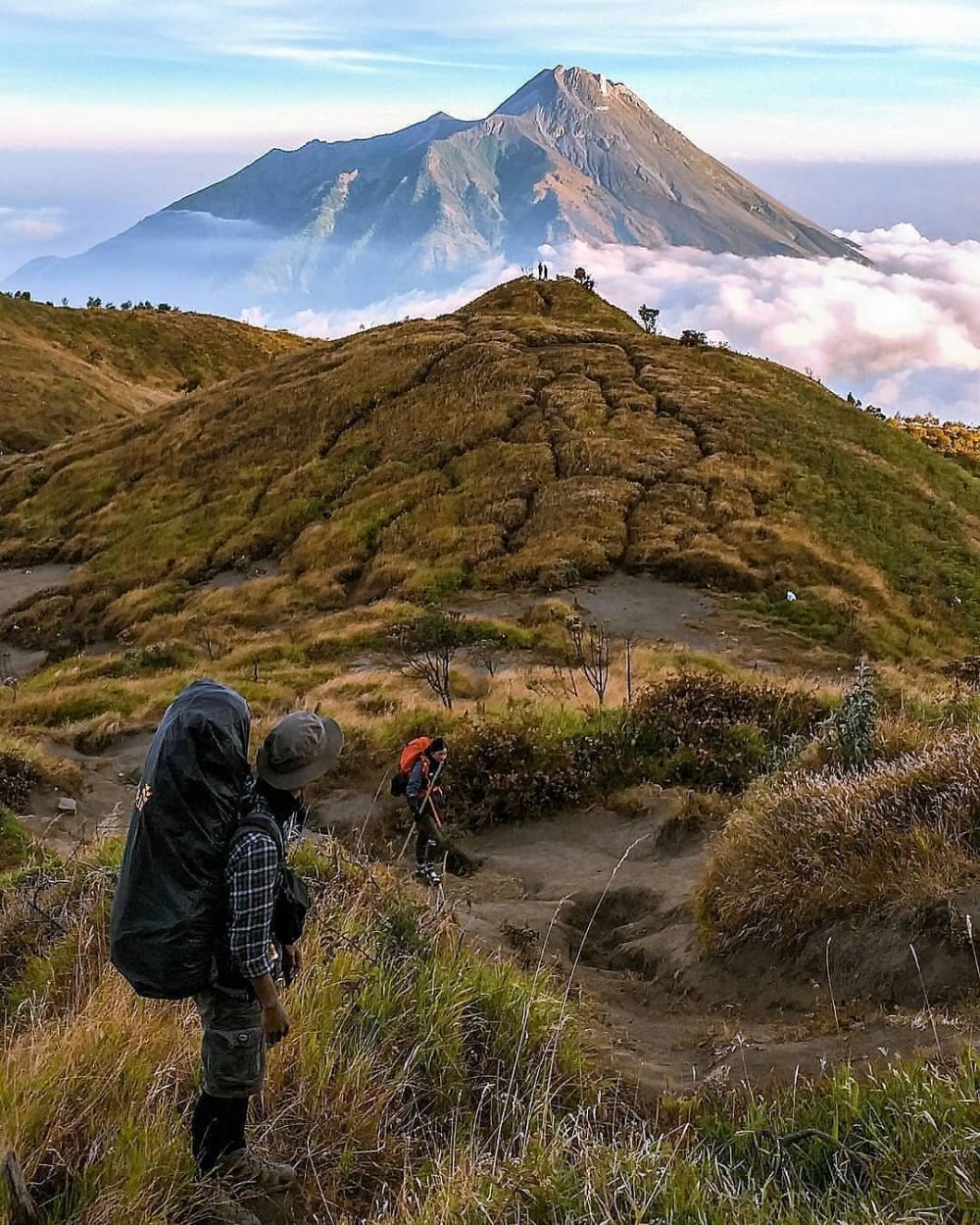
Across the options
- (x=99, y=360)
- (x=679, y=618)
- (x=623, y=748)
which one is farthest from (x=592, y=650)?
(x=99, y=360)

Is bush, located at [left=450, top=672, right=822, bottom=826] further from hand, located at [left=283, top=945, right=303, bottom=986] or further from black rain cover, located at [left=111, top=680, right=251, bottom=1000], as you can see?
black rain cover, located at [left=111, top=680, right=251, bottom=1000]

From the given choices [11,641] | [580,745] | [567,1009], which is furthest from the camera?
[11,641]

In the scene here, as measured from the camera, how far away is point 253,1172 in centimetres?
358

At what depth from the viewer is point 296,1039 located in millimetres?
4207

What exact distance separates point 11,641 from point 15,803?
1839 cm

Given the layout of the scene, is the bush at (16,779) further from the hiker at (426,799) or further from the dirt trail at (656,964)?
the dirt trail at (656,964)

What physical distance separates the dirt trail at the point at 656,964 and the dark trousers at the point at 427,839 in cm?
43

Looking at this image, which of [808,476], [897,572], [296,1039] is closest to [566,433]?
[808,476]

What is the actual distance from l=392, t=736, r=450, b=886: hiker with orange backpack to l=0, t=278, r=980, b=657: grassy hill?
47.6 feet

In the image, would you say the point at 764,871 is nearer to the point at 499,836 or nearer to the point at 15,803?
the point at 499,836

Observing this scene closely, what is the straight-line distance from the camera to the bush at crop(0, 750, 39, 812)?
13.0 m

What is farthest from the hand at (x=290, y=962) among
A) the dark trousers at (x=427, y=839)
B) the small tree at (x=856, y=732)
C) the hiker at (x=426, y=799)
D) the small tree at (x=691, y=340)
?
the small tree at (x=691, y=340)

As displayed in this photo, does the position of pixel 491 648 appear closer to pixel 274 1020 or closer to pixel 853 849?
pixel 853 849

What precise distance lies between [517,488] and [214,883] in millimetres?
27706
